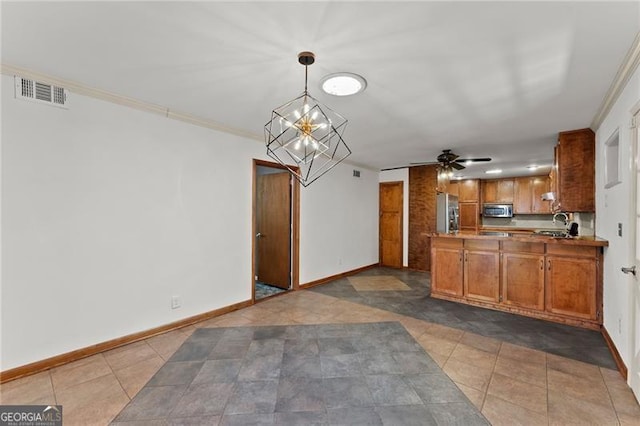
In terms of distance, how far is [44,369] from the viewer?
2293mm

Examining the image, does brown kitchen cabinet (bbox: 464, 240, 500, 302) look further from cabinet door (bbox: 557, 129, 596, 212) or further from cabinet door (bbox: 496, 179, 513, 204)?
cabinet door (bbox: 496, 179, 513, 204)

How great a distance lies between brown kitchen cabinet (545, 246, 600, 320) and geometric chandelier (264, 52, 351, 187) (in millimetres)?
2926

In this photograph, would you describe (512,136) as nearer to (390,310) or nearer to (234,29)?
(390,310)

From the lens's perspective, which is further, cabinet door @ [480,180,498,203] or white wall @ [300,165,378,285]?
cabinet door @ [480,180,498,203]

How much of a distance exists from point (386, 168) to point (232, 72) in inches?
192

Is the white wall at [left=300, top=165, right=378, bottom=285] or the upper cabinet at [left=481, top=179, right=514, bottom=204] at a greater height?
the upper cabinet at [left=481, top=179, right=514, bottom=204]

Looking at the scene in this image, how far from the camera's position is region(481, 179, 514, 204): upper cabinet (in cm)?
758

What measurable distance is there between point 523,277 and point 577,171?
1531mm

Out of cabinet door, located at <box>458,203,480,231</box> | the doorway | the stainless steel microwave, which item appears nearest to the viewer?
the doorway

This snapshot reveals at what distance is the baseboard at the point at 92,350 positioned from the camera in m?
2.18

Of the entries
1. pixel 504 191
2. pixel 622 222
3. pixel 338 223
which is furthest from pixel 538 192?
pixel 622 222

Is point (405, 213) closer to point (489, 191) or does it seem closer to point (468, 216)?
point (468, 216)

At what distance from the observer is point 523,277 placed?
360 centimetres

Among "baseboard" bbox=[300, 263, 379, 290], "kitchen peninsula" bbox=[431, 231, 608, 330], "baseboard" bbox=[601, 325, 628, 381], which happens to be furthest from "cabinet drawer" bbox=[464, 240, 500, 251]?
"baseboard" bbox=[300, 263, 379, 290]
